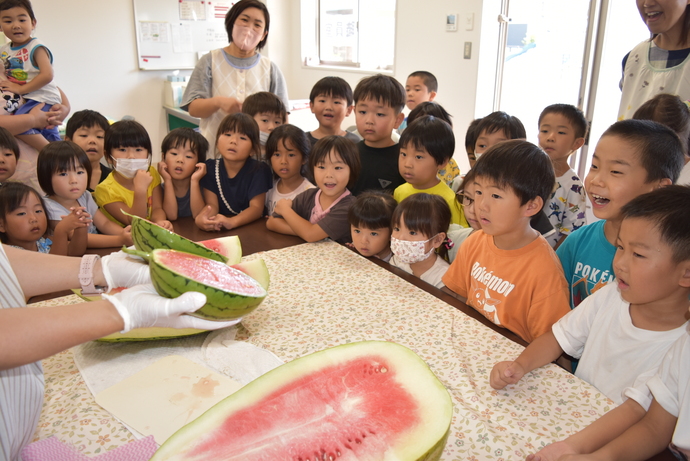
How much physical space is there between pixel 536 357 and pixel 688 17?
74.7 inches

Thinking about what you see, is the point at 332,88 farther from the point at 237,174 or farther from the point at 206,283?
the point at 206,283

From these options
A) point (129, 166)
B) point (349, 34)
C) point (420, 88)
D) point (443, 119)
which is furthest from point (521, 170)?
point (349, 34)

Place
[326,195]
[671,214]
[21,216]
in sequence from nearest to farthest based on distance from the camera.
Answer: [671,214]
[21,216]
[326,195]

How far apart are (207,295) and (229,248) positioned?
0.48m

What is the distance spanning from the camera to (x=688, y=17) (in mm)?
2014

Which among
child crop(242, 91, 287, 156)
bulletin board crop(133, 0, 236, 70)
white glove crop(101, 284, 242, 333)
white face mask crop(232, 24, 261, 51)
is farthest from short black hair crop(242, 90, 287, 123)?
bulletin board crop(133, 0, 236, 70)

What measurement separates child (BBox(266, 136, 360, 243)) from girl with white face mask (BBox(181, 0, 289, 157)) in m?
0.95

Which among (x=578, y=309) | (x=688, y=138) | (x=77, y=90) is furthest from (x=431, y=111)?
(x=77, y=90)

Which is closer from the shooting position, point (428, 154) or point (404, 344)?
point (404, 344)

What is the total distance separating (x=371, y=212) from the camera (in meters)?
1.66

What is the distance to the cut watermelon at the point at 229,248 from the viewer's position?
1.34 m

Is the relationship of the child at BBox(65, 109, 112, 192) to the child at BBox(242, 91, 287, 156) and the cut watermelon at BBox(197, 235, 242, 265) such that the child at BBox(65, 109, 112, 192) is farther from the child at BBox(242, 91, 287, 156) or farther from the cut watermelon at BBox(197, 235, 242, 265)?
the cut watermelon at BBox(197, 235, 242, 265)

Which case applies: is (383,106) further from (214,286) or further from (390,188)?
(214,286)

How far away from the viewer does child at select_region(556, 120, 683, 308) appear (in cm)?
117
